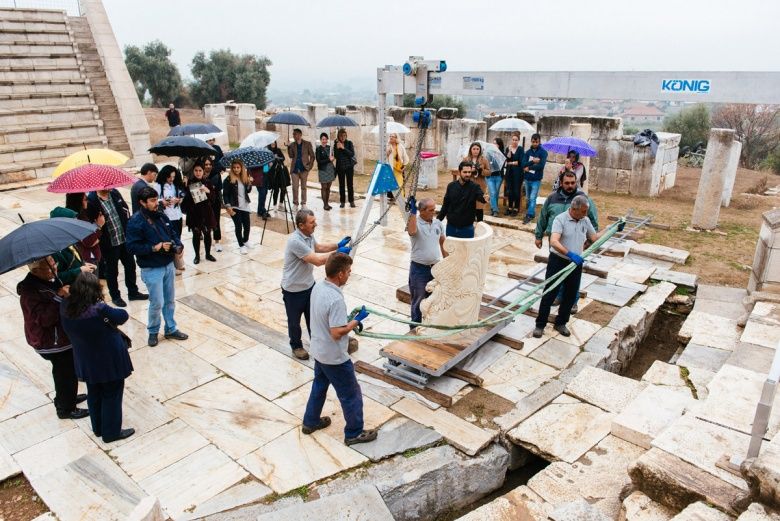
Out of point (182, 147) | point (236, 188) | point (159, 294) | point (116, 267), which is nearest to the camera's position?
point (159, 294)

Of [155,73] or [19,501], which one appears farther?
[155,73]

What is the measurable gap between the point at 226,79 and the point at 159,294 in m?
29.4

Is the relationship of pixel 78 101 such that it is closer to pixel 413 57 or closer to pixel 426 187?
pixel 426 187

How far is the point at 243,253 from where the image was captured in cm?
948

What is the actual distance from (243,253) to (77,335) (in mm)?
5177

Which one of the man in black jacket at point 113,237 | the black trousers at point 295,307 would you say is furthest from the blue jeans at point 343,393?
the man in black jacket at point 113,237

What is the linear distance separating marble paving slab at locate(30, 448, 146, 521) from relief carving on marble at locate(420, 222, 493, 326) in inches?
121

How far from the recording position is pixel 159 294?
6.22m

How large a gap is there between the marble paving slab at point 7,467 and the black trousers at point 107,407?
2.02ft

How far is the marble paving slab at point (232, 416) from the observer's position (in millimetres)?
4809

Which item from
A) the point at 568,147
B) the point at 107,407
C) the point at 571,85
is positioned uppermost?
the point at 571,85

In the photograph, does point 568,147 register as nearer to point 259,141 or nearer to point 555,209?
point 555,209

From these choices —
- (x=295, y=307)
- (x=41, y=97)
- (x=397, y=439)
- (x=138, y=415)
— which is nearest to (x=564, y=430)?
(x=397, y=439)

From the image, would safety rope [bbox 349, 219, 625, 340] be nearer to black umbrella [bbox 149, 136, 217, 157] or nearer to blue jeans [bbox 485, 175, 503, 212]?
black umbrella [bbox 149, 136, 217, 157]
